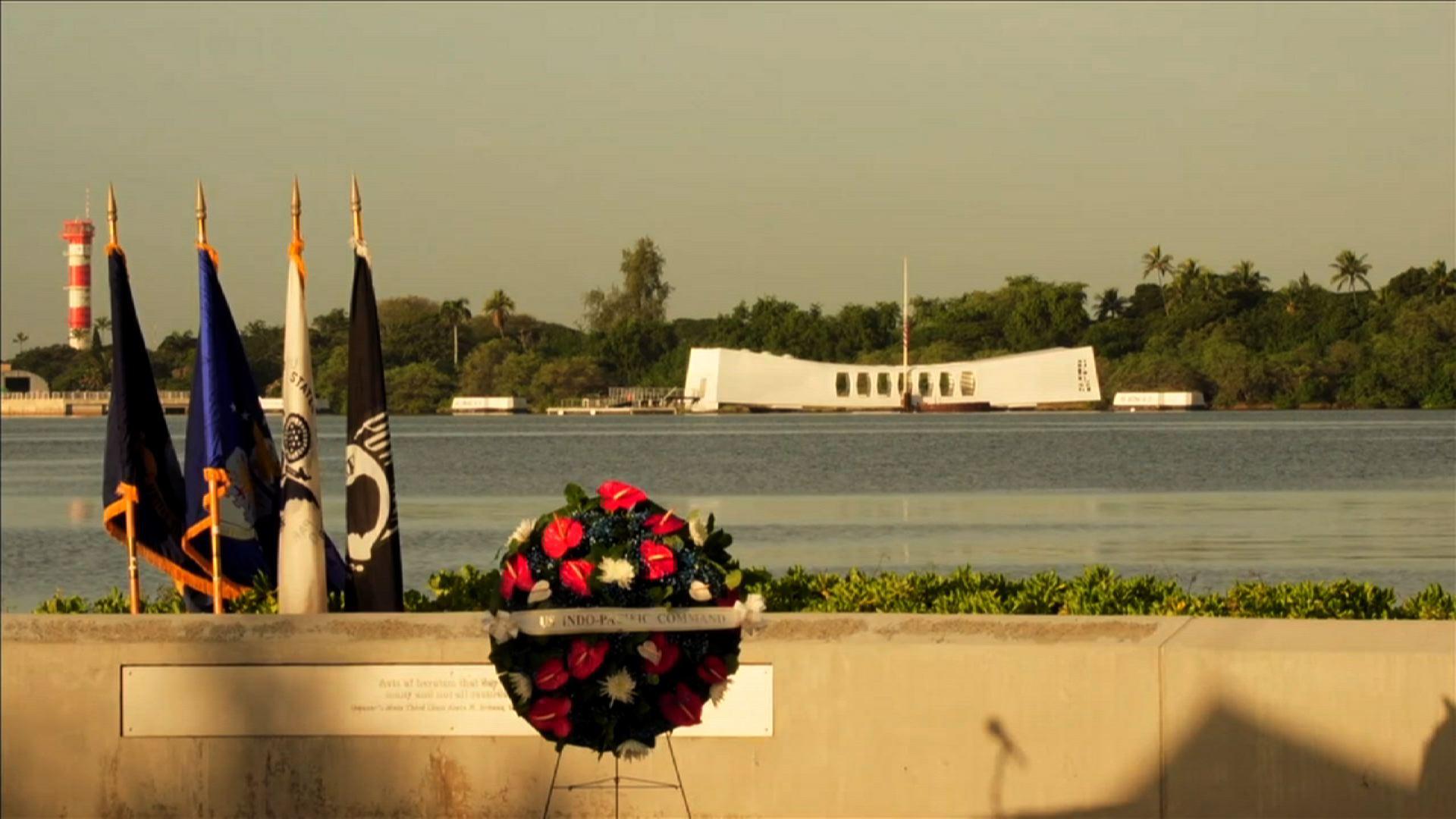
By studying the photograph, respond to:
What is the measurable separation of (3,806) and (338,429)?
145 meters

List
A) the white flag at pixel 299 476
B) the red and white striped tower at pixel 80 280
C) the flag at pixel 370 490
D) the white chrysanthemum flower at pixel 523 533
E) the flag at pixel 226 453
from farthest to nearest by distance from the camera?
the red and white striped tower at pixel 80 280 → the flag at pixel 226 453 → the flag at pixel 370 490 → the white flag at pixel 299 476 → the white chrysanthemum flower at pixel 523 533

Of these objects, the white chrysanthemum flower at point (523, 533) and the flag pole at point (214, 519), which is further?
the flag pole at point (214, 519)

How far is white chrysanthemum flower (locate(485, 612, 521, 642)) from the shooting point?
691cm

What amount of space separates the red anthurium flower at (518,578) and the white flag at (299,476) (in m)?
3.08

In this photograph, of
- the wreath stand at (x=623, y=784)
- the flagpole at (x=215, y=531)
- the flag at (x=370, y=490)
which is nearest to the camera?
the wreath stand at (x=623, y=784)

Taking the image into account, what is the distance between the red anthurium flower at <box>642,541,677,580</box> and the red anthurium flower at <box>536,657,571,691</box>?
392 mm

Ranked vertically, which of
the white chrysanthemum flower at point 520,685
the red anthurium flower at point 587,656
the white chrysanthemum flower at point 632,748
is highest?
the red anthurium flower at point 587,656

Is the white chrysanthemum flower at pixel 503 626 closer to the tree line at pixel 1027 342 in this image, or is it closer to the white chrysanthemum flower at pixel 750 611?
the white chrysanthemum flower at pixel 750 611

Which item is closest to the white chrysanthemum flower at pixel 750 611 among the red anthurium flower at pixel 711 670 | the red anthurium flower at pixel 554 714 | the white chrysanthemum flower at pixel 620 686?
the red anthurium flower at pixel 711 670

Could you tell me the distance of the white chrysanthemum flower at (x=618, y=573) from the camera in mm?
6852

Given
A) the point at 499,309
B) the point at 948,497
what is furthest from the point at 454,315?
the point at 948,497

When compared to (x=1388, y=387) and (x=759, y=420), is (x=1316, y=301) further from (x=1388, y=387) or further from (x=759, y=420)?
(x=759, y=420)

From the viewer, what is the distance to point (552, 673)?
22.6 feet

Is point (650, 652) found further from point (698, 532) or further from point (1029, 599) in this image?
point (1029, 599)
